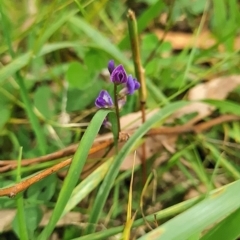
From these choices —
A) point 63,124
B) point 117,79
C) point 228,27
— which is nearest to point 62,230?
point 63,124

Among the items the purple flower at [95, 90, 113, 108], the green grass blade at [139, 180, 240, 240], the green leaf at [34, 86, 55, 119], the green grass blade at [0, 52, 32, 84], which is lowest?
the green grass blade at [139, 180, 240, 240]

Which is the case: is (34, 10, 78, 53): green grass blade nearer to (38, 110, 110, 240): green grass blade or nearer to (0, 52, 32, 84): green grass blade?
(0, 52, 32, 84): green grass blade

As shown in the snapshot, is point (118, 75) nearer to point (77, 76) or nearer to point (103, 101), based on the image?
point (103, 101)

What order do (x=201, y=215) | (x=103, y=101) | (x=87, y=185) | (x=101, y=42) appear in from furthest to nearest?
1. (x=101, y=42)
2. (x=87, y=185)
3. (x=103, y=101)
4. (x=201, y=215)

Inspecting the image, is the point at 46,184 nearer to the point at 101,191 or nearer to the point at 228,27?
the point at 101,191

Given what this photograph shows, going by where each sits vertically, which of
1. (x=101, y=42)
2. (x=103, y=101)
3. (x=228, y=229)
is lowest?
(x=228, y=229)

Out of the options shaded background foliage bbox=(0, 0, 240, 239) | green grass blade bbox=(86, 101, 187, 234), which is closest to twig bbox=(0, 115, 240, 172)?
shaded background foliage bbox=(0, 0, 240, 239)

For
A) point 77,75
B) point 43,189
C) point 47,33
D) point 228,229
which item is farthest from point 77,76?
point 228,229
